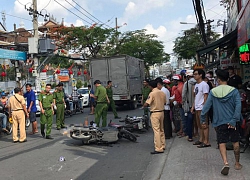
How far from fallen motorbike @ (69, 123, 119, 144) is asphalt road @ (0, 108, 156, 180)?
0.61 feet

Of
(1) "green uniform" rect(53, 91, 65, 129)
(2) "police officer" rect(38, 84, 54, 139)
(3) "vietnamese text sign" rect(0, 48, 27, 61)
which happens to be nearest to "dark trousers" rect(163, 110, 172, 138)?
(2) "police officer" rect(38, 84, 54, 139)

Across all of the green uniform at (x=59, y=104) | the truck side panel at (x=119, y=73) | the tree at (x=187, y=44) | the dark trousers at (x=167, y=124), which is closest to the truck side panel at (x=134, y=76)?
the truck side panel at (x=119, y=73)

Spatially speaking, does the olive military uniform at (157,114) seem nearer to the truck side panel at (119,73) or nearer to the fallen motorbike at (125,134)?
the fallen motorbike at (125,134)

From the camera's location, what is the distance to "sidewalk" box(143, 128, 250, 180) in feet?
17.6

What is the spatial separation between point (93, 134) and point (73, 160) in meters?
1.45

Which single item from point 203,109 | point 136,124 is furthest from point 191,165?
point 136,124

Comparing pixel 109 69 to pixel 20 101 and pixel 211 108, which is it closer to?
pixel 20 101

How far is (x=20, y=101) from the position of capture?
10.3m

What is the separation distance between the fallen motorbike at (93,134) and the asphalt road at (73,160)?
0.61 feet

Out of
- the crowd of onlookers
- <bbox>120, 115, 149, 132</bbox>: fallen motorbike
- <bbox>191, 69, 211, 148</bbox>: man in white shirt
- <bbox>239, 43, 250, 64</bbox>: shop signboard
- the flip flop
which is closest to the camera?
the flip flop

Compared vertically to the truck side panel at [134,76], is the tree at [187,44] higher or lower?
higher

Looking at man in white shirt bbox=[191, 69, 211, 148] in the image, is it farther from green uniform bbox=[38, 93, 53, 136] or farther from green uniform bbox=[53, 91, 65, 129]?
green uniform bbox=[53, 91, 65, 129]

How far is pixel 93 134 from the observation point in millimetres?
8875

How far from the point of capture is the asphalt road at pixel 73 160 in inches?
250
